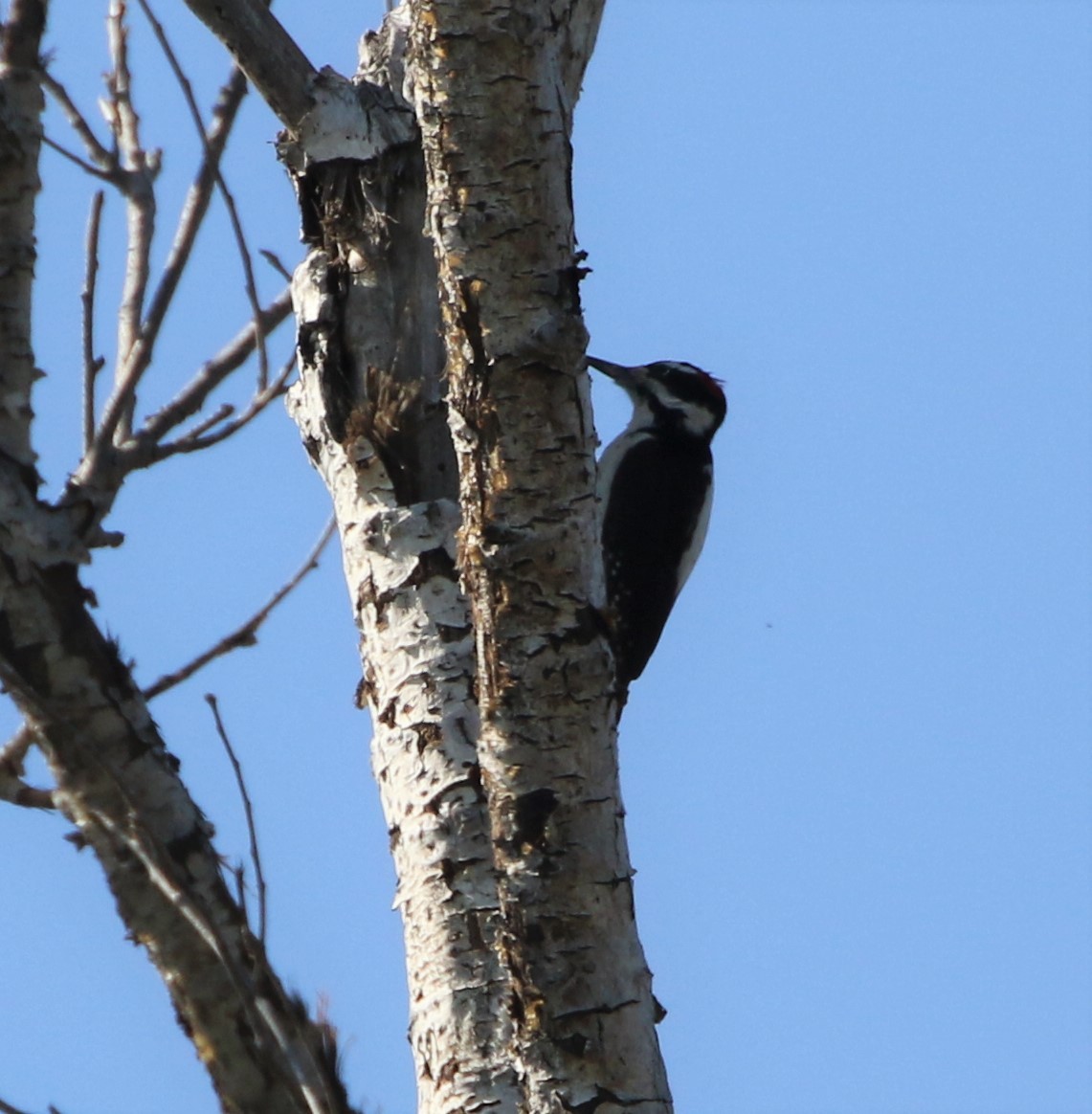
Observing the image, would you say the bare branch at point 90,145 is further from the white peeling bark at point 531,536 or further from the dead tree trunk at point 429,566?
the white peeling bark at point 531,536

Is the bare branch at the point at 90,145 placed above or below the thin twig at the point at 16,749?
above

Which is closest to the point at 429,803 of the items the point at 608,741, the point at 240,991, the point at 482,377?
the point at 608,741

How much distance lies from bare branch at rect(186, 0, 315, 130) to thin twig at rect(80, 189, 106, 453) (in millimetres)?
393

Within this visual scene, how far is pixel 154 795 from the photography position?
287cm

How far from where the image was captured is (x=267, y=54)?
3.39m

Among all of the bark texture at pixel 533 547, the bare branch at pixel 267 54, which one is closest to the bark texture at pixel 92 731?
the bark texture at pixel 533 547

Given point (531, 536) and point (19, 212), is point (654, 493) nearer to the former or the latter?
point (19, 212)

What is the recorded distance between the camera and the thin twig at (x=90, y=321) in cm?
313

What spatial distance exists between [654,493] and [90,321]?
9.46ft

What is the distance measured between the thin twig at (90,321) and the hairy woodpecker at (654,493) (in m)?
2.26

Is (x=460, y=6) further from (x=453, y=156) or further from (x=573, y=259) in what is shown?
(x=573, y=259)

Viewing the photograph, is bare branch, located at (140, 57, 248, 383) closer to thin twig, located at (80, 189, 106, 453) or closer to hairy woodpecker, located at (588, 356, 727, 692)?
thin twig, located at (80, 189, 106, 453)

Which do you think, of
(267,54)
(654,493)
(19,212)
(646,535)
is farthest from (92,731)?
(654,493)

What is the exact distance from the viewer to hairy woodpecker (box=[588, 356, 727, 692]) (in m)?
5.56
